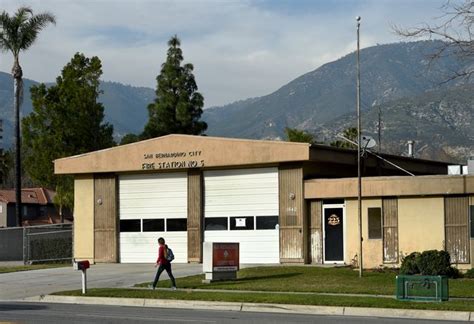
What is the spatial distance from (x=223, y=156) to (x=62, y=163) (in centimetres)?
907

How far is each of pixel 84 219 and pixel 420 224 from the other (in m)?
16.8

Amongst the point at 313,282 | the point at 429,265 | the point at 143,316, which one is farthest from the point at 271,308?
the point at 429,265

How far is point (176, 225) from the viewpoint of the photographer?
131 ft

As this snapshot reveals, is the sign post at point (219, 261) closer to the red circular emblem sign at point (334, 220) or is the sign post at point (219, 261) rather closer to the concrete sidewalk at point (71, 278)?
the concrete sidewalk at point (71, 278)

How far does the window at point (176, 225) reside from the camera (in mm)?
39688

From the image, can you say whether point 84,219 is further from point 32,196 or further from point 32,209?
point 32,196

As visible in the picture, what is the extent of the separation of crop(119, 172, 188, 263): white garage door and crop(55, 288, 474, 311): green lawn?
11881 millimetres

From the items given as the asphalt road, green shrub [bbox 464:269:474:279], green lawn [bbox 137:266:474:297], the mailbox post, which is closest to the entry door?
green lawn [bbox 137:266:474:297]

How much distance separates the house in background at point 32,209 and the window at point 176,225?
161 feet

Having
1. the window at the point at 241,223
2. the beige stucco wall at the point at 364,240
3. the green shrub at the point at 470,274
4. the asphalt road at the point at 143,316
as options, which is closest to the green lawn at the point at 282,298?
the asphalt road at the point at 143,316

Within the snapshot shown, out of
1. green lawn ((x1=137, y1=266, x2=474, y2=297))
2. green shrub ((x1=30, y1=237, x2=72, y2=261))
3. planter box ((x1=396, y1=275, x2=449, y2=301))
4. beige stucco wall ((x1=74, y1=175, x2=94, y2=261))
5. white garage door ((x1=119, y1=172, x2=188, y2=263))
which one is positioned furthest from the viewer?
green shrub ((x1=30, y1=237, x2=72, y2=261))

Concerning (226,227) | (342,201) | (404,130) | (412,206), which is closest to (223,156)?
(226,227)

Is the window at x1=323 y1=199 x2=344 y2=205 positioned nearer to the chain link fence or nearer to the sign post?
the sign post

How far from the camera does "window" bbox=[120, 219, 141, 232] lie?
41000mm
